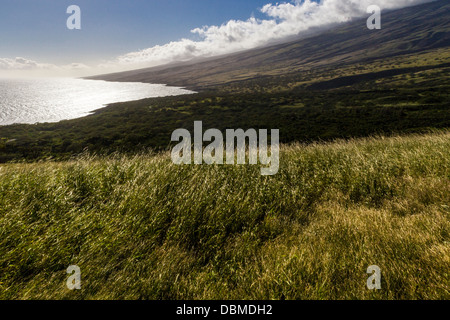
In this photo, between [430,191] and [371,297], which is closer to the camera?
[371,297]

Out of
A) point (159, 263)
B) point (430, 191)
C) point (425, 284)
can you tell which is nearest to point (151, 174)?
point (159, 263)

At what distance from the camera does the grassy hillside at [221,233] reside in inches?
93.7

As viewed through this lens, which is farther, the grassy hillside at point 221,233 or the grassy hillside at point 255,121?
the grassy hillside at point 255,121

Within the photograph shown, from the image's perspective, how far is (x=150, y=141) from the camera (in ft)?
157

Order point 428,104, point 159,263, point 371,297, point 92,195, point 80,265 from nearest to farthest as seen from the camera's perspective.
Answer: point 371,297 < point 80,265 < point 159,263 < point 92,195 < point 428,104

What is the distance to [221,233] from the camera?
135 inches

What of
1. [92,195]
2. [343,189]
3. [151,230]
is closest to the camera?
[151,230]

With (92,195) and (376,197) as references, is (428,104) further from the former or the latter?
(92,195)

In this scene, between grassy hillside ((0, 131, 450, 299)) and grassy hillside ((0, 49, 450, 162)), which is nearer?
grassy hillside ((0, 131, 450, 299))

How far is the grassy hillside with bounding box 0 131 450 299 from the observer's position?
2.38 meters

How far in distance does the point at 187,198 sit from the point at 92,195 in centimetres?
170

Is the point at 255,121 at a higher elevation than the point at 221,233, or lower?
higher

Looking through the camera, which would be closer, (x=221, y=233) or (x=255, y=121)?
(x=221, y=233)

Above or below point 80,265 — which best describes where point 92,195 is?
above
